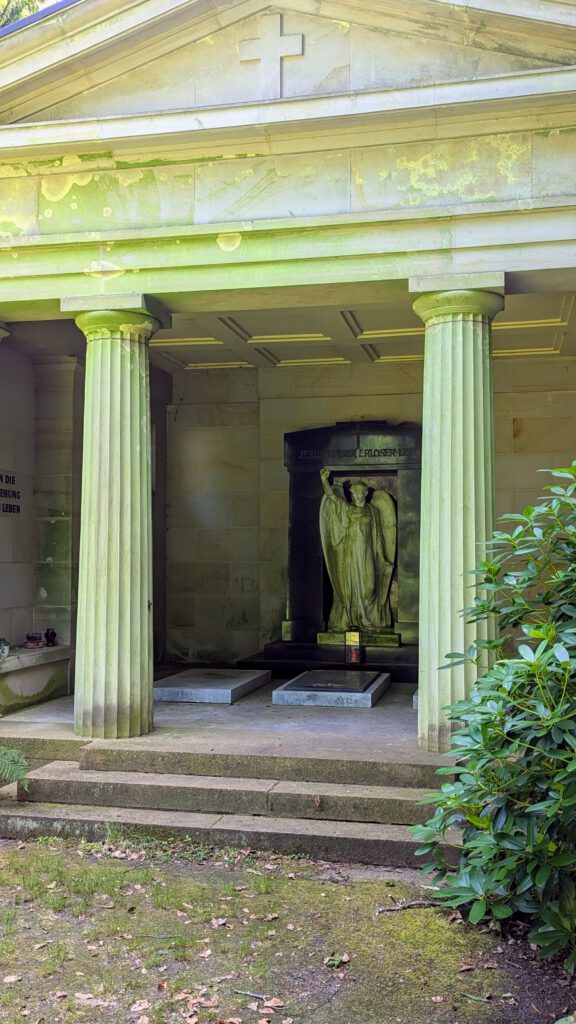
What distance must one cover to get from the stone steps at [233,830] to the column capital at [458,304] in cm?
392

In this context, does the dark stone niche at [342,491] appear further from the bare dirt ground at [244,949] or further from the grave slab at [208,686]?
the bare dirt ground at [244,949]

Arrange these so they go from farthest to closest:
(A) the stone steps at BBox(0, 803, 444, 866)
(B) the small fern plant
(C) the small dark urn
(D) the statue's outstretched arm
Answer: (D) the statue's outstretched arm → (C) the small dark urn → (B) the small fern plant → (A) the stone steps at BBox(0, 803, 444, 866)

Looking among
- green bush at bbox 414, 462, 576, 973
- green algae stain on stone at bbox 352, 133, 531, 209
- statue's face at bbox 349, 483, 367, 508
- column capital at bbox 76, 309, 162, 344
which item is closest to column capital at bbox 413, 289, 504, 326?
green algae stain on stone at bbox 352, 133, 531, 209

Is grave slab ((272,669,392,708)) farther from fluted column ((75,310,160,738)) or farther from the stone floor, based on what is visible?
fluted column ((75,310,160,738))

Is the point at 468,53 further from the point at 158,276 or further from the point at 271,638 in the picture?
the point at 271,638

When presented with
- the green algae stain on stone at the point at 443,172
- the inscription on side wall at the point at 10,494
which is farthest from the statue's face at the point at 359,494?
the green algae stain on stone at the point at 443,172

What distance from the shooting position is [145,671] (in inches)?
314

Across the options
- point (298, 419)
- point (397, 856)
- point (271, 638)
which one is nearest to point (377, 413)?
point (298, 419)

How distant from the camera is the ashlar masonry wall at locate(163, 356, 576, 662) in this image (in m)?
12.4

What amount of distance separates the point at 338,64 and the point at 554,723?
5658 mm

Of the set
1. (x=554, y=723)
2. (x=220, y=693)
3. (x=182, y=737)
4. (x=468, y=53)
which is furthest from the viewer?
(x=220, y=693)

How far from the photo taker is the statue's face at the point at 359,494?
11.9 metres

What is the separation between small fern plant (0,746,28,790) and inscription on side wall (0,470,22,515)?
397cm


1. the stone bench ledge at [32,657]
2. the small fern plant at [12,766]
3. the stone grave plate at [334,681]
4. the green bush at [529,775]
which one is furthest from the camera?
the stone grave plate at [334,681]
